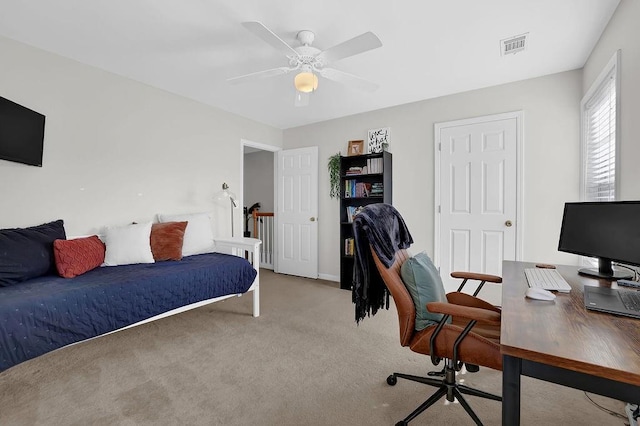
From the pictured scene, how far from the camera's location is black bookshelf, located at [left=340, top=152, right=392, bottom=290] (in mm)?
4023

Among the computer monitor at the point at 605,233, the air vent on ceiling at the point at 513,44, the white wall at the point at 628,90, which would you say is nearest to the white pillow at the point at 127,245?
the computer monitor at the point at 605,233

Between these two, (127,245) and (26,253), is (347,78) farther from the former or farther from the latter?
(26,253)

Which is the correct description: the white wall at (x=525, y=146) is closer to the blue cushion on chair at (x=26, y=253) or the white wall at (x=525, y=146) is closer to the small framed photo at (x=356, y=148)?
the small framed photo at (x=356, y=148)

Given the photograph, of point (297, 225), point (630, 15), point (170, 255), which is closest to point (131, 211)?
point (170, 255)

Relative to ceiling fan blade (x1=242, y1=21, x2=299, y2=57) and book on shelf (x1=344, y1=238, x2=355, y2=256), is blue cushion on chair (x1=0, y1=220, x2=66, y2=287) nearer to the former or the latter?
ceiling fan blade (x1=242, y1=21, x2=299, y2=57)

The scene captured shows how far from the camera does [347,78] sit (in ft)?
8.34

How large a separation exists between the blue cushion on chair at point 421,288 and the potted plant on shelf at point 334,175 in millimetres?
2925

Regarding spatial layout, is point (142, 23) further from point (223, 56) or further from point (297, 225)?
point (297, 225)

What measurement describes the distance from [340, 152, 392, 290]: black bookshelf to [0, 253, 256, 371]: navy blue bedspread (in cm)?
176

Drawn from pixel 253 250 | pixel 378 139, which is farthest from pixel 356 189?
pixel 253 250

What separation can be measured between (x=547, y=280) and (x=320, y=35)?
2.18 metres

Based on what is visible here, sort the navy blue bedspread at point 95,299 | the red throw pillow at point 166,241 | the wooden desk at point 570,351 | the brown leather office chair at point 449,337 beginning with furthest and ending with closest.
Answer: the red throw pillow at point 166,241, the navy blue bedspread at point 95,299, the brown leather office chair at point 449,337, the wooden desk at point 570,351

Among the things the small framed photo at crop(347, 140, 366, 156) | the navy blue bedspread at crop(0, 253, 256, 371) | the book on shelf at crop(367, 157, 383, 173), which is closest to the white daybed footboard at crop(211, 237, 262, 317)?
the navy blue bedspread at crop(0, 253, 256, 371)

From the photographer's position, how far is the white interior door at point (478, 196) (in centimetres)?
332
